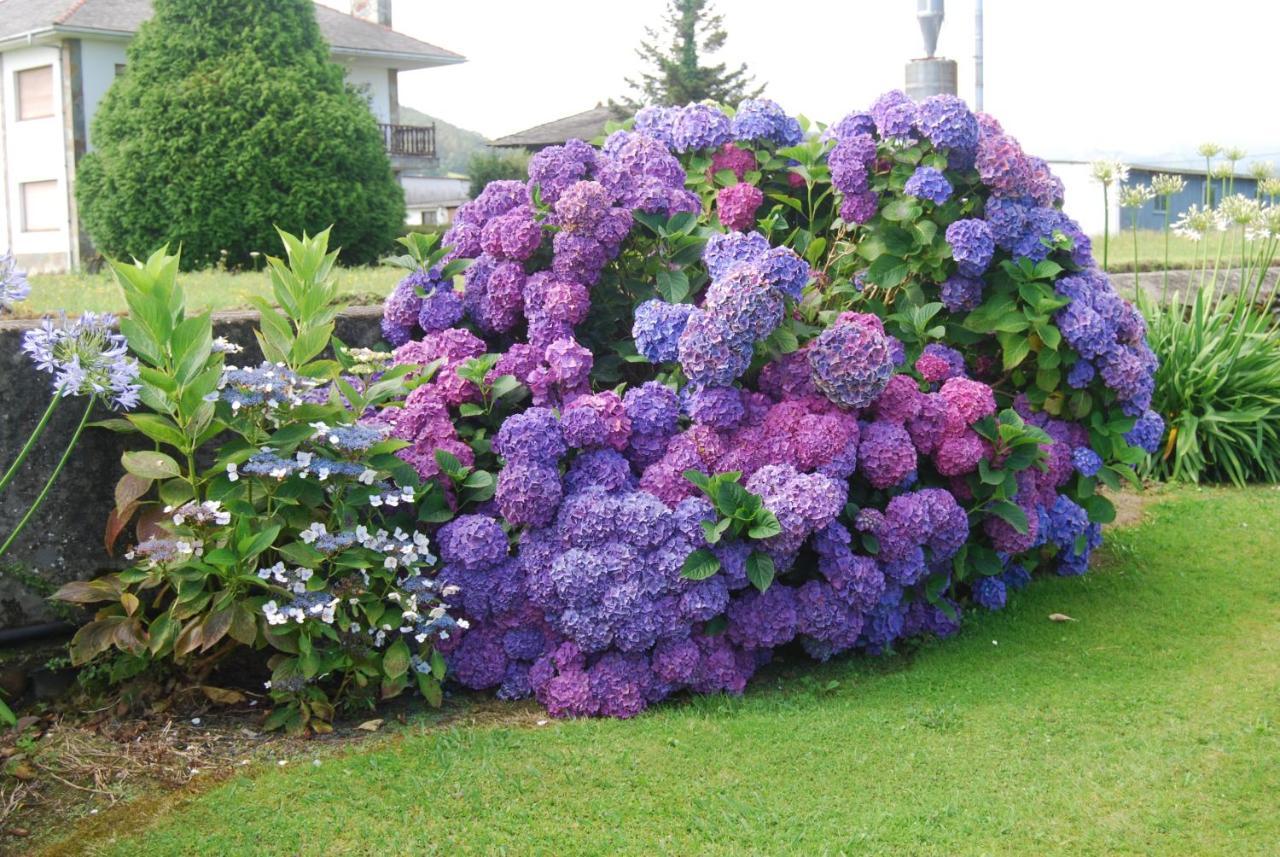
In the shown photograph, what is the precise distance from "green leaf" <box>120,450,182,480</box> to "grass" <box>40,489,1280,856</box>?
0.93 metres

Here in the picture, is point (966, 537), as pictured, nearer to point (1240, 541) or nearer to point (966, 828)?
point (966, 828)

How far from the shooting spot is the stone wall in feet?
12.9

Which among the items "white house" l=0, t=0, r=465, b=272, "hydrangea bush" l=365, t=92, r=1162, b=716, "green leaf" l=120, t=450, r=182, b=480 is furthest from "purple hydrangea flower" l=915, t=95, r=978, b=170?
"white house" l=0, t=0, r=465, b=272

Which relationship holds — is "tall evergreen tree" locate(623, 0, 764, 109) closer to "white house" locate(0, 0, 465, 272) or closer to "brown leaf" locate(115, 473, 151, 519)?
"white house" locate(0, 0, 465, 272)

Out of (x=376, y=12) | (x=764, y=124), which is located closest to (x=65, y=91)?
(x=376, y=12)

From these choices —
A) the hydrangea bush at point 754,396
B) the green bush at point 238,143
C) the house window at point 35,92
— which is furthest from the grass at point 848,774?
the house window at point 35,92

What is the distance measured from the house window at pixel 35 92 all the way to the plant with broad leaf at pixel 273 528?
26.7m

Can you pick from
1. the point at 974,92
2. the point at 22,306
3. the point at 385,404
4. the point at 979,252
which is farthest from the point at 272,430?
the point at 974,92

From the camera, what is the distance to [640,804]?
3.30m

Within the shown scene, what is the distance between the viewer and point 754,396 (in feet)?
14.7

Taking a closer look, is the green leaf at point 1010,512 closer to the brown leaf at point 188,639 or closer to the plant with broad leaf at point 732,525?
the plant with broad leaf at point 732,525

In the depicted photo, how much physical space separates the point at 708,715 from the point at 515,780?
2.53 feet

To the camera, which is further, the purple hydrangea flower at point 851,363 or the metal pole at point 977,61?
the metal pole at point 977,61

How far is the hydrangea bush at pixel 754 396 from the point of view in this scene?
13.4ft
